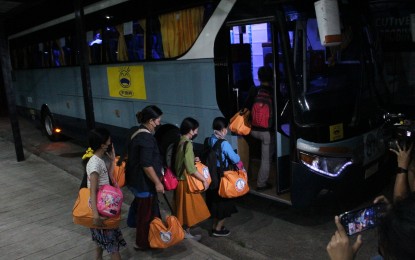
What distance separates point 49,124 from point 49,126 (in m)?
0.06

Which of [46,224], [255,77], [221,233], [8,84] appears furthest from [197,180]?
[8,84]

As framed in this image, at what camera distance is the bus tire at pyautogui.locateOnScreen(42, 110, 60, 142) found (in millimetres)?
10773

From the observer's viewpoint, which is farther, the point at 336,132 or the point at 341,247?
the point at 336,132

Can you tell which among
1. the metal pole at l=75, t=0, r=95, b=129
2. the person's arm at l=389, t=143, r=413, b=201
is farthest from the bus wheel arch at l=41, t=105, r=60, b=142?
the person's arm at l=389, t=143, r=413, b=201

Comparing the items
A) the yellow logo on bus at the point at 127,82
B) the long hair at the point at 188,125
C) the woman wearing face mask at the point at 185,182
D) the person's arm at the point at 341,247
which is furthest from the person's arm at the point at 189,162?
the yellow logo on bus at the point at 127,82

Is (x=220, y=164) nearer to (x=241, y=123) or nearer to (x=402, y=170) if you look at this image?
(x=241, y=123)

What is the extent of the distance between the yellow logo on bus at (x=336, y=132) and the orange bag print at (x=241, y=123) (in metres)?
1.14

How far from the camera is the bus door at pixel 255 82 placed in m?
4.65

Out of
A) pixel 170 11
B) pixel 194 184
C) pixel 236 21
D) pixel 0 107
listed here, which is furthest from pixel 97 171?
pixel 0 107

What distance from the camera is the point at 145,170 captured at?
12.7 ft

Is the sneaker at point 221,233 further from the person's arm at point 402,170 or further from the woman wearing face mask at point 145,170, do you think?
the person's arm at point 402,170

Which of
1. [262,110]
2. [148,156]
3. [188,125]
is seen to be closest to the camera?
[148,156]

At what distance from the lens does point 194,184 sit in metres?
4.16

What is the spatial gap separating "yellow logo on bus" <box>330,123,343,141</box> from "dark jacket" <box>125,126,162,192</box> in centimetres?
187
